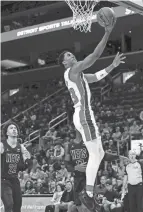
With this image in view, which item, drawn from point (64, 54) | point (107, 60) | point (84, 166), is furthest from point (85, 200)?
point (107, 60)

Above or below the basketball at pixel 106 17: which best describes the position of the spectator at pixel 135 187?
below

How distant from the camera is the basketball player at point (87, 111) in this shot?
17.9 ft

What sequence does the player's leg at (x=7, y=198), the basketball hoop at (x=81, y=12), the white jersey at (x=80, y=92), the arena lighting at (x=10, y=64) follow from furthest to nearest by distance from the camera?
the arena lighting at (x=10, y=64) < the basketball hoop at (x=81, y=12) < the player's leg at (x=7, y=198) < the white jersey at (x=80, y=92)

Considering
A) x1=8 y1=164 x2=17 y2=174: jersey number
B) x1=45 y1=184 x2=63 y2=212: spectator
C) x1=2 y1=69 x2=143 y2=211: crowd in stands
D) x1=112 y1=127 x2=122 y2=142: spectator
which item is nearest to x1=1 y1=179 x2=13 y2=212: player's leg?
x1=8 y1=164 x2=17 y2=174: jersey number

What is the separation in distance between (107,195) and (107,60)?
35.0ft

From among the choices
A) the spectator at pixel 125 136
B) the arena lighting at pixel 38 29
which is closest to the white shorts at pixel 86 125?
the spectator at pixel 125 136

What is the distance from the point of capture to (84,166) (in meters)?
5.96

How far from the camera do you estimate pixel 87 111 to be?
18.8 ft

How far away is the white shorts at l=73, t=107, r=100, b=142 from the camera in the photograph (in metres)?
5.60

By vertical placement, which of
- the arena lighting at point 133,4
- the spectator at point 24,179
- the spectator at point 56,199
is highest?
the arena lighting at point 133,4

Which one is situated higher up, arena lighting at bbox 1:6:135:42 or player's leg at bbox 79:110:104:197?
arena lighting at bbox 1:6:135:42

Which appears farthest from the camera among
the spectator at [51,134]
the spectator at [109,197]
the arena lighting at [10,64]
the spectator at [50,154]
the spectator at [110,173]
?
the arena lighting at [10,64]

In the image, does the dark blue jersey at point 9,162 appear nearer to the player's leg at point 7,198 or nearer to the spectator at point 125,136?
the player's leg at point 7,198

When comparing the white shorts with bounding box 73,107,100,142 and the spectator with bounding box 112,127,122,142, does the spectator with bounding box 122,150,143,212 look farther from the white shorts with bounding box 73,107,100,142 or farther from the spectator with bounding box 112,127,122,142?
the spectator with bounding box 112,127,122,142
